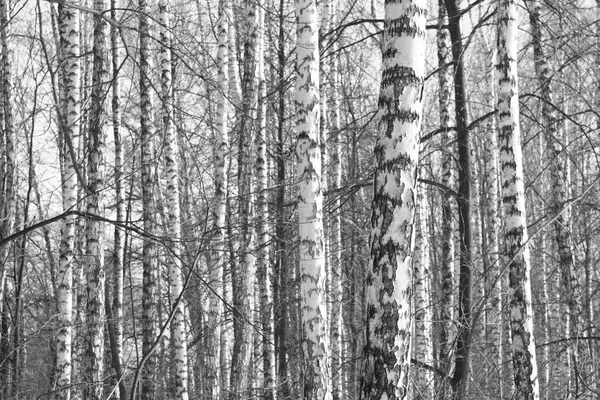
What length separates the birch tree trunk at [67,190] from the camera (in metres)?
8.17

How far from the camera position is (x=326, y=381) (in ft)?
24.1

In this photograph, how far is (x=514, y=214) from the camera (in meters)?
7.10

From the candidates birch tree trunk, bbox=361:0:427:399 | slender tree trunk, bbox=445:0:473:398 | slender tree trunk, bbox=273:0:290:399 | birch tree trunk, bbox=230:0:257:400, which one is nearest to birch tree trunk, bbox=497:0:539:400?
slender tree trunk, bbox=445:0:473:398

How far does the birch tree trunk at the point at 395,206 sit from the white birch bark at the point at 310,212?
101 inches

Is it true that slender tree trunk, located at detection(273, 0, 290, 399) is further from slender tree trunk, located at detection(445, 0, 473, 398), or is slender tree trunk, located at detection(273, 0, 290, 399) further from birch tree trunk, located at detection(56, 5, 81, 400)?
birch tree trunk, located at detection(56, 5, 81, 400)

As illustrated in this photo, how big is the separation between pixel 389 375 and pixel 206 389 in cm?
791

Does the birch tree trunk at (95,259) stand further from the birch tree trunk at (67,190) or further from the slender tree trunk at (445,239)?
the slender tree trunk at (445,239)

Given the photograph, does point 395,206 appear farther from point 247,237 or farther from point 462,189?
point 247,237

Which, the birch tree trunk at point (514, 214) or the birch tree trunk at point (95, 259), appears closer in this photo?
the birch tree trunk at point (514, 214)

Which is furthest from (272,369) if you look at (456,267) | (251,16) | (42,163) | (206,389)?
(42,163)

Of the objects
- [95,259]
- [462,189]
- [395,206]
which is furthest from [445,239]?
[395,206]

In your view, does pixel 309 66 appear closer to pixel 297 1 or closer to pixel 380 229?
pixel 297 1

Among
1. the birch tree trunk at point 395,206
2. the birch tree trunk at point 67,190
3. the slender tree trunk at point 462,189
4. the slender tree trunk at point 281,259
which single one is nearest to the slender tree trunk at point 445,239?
the slender tree trunk at point 462,189

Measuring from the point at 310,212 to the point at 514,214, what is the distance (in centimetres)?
197
